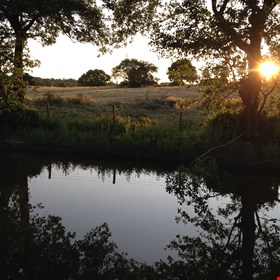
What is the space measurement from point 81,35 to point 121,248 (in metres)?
23.7

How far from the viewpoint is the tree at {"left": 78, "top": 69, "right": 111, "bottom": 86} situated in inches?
3844

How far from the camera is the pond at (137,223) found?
9.73 meters

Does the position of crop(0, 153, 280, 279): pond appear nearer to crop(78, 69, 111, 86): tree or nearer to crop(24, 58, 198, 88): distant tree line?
crop(24, 58, 198, 88): distant tree line

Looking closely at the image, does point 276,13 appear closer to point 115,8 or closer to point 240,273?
point 115,8

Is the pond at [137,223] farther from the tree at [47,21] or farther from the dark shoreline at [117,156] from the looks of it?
the tree at [47,21]

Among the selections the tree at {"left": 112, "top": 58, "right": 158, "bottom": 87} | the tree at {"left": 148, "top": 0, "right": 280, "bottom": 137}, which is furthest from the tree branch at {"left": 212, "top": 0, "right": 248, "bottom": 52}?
the tree at {"left": 112, "top": 58, "right": 158, "bottom": 87}

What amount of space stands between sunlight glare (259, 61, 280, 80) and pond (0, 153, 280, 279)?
16.7ft

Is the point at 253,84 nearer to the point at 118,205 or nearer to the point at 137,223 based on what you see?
the point at 118,205

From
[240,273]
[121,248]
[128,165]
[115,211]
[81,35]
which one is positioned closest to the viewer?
[240,273]

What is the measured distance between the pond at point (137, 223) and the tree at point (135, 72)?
63064 mm

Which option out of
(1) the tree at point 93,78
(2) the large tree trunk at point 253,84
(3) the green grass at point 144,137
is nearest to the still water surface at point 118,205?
(3) the green grass at point 144,137

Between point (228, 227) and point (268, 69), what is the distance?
9.97 m

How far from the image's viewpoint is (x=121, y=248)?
35.4ft

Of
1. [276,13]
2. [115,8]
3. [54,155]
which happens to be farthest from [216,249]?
[115,8]
